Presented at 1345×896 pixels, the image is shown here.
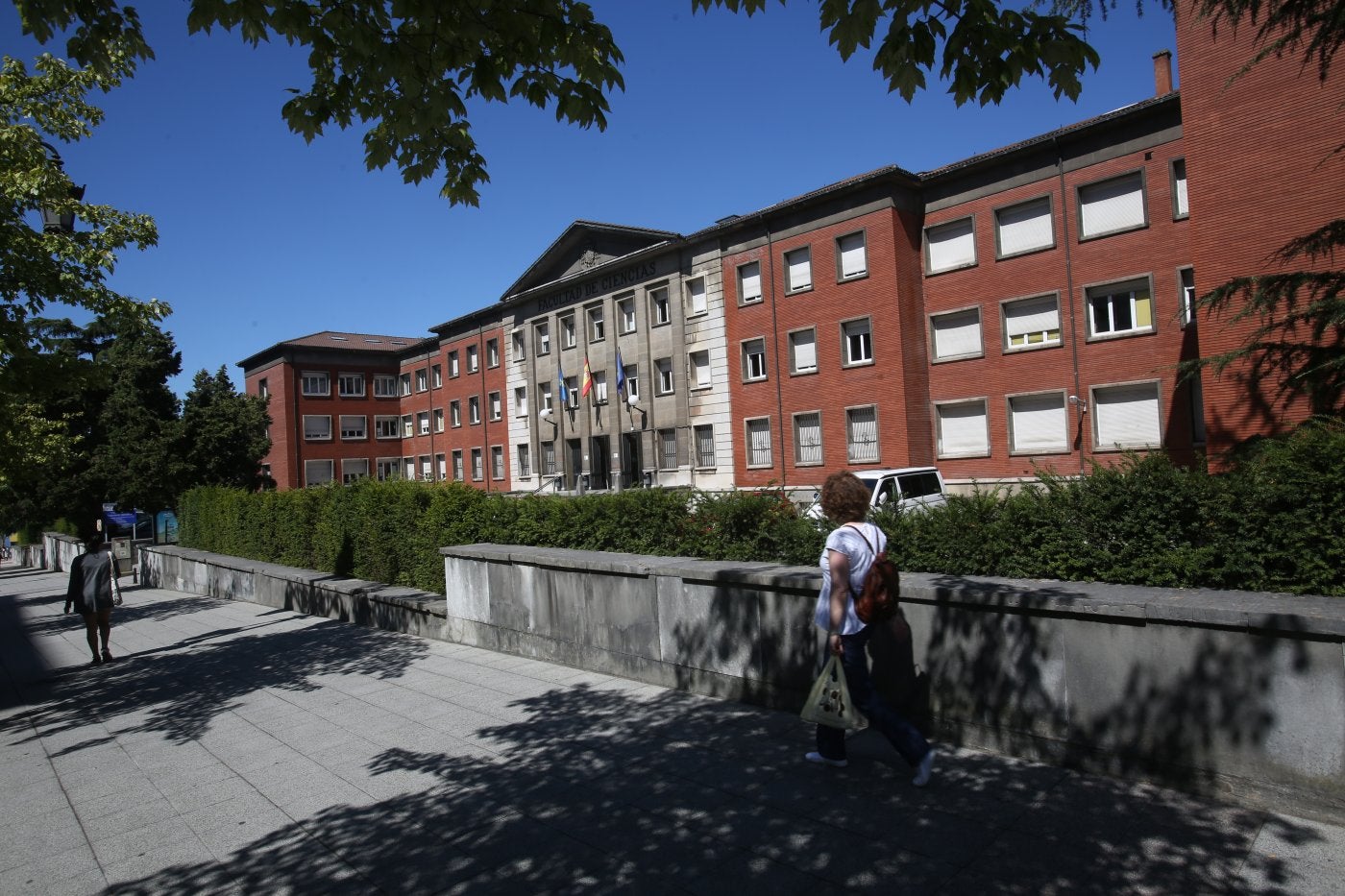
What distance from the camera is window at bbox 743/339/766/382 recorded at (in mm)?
33406

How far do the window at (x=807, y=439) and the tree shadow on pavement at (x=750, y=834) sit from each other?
2662cm

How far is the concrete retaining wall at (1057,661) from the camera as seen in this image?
147 inches

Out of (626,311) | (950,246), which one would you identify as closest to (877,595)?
(950,246)

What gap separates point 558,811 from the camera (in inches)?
179

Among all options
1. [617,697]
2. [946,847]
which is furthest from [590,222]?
[946,847]

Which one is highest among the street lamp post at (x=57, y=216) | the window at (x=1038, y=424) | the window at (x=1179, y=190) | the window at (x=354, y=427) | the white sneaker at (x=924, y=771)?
the window at (x=1179, y=190)

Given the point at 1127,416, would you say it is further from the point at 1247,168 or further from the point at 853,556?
the point at 853,556

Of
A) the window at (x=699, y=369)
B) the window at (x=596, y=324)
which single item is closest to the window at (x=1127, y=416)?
the window at (x=699, y=369)

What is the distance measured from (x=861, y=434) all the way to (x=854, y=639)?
26.4 m

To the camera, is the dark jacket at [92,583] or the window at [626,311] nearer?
the dark jacket at [92,583]

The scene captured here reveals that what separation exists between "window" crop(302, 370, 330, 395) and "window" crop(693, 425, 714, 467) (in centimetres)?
3449

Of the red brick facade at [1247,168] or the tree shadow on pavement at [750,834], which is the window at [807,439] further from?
the tree shadow on pavement at [750,834]

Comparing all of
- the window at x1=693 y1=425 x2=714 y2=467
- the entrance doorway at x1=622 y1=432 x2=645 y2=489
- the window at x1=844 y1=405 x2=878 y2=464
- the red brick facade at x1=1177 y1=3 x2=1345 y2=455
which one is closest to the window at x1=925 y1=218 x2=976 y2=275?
the window at x1=844 y1=405 x2=878 y2=464

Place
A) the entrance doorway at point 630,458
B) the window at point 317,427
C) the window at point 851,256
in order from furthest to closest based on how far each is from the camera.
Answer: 1. the window at point 317,427
2. the entrance doorway at point 630,458
3. the window at point 851,256
